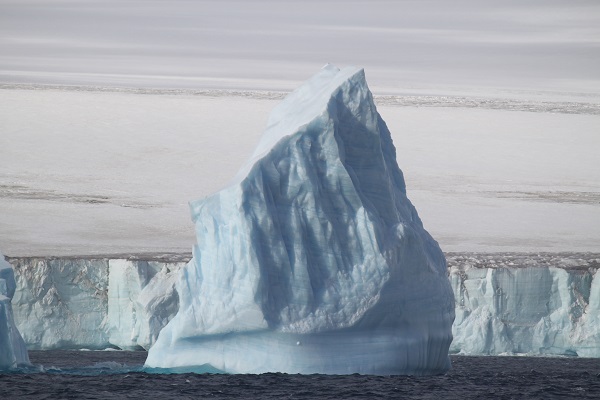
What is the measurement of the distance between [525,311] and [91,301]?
8.15 metres

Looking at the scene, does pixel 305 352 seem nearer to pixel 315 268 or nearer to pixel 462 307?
pixel 315 268

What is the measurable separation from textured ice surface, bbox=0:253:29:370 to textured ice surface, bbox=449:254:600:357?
906 centimetres

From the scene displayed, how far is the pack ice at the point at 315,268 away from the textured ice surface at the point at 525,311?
243 inches

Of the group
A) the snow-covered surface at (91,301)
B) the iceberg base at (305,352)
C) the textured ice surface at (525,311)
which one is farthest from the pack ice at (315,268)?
the textured ice surface at (525,311)

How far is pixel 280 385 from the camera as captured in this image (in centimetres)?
1584

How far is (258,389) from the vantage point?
15555 mm

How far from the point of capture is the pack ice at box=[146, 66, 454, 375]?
52.5 ft

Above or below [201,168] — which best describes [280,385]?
below

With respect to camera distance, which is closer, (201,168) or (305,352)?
(305,352)

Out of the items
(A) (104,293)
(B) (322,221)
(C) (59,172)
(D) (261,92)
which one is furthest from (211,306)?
(D) (261,92)

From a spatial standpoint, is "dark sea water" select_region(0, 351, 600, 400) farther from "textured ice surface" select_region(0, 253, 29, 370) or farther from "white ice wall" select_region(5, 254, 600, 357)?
"white ice wall" select_region(5, 254, 600, 357)

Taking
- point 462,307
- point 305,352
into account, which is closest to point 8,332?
point 305,352

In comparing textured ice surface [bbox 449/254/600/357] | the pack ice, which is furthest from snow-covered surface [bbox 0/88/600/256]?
the pack ice

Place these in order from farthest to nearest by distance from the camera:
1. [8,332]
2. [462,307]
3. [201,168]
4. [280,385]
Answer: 1. [201,168]
2. [462,307]
3. [8,332]
4. [280,385]
